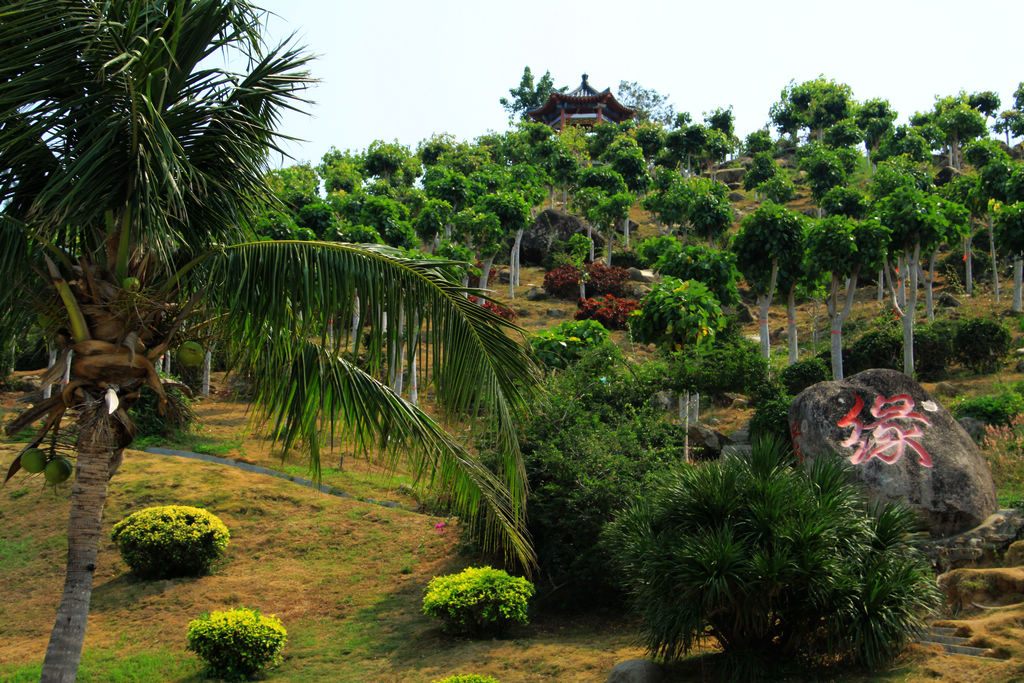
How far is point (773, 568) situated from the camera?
8273mm

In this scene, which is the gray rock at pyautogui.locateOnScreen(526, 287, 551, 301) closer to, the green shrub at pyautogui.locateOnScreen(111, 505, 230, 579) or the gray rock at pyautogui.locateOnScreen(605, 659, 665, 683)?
the green shrub at pyautogui.locateOnScreen(111, 505, 230, 579)

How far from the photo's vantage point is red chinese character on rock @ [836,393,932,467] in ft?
40.7

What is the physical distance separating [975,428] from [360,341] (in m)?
16.5

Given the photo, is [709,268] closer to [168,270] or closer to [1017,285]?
[1017,285]

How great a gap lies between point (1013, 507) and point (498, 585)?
836 cm

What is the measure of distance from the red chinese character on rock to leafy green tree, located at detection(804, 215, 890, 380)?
32.2 ft

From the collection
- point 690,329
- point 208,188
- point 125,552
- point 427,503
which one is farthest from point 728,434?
point 208,188

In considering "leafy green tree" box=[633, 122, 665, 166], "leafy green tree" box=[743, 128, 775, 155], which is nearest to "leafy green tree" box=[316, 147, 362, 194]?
"leafy green tree" box=[633, 122, 665, 166]

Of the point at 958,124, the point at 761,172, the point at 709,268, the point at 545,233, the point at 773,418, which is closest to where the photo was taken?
the point at 773,418

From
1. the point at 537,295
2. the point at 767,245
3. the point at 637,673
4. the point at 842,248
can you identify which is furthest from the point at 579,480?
the point at 537,295

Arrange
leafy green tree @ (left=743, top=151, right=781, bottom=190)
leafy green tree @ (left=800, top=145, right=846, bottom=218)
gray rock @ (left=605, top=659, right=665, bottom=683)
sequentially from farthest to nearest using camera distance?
leafy green tree @ (left=743, top=151, right=781, bottom=190)
leafy green tree @ (left=800, top=145, right=846, bottom=218)
gray rock @ (left=605, top=659, right=665, bottom=683)

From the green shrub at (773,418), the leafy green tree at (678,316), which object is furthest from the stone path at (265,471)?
the green shrub at (773,418)

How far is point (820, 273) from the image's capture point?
24484 millimetres

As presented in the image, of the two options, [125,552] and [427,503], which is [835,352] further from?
[125,552]
